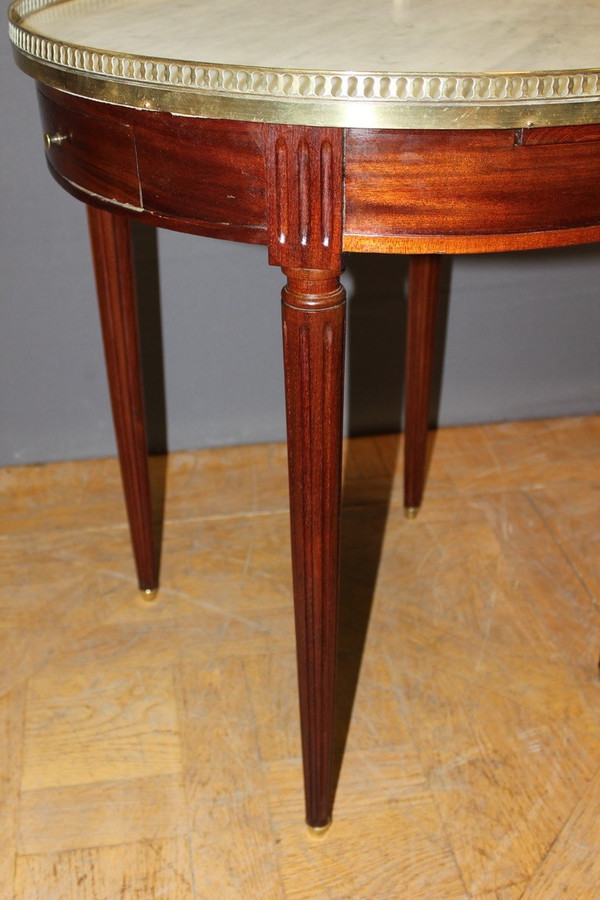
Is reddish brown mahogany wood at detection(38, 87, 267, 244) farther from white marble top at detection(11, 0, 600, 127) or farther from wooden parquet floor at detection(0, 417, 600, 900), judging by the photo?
wooden parquet floor at detection(0, 417, 600, 900)

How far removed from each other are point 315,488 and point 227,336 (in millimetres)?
638

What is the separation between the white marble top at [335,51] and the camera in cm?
52

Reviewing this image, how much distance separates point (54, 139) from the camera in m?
0.69

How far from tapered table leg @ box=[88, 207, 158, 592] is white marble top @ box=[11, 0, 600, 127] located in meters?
0.19

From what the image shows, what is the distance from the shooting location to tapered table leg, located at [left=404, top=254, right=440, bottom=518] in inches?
41.3

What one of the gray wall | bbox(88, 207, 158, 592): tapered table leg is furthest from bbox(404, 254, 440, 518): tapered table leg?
bbox(88, 207, 158, 592): tapered table leg

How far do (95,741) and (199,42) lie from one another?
2.01ft

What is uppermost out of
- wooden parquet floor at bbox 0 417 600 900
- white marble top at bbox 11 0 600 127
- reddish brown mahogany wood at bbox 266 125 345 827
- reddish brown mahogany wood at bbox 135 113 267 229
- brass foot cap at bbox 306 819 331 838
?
white marble top at bbox 11 0 600 127

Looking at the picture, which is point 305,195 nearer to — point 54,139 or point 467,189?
point 467,189

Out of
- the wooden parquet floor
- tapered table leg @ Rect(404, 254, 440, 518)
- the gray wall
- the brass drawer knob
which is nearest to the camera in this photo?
the brass drawer knob

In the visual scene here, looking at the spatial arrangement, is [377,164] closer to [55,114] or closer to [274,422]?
[55,114]

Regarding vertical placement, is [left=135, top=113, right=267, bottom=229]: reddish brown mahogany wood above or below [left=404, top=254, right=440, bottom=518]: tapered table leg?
above

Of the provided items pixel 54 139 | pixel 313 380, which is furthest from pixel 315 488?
pixel 54 139

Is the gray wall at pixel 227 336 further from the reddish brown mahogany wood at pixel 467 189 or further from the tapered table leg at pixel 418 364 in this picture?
the reddish brown mahogany wood at pixel 467 189
